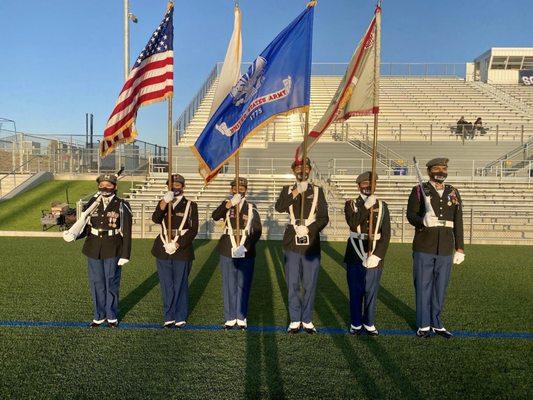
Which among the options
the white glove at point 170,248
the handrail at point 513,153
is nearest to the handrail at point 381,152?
the handrail at point 513,153

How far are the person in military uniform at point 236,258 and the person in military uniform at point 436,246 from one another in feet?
5.96

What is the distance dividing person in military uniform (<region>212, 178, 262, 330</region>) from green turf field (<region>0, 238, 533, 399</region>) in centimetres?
30

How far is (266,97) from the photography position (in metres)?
4.85

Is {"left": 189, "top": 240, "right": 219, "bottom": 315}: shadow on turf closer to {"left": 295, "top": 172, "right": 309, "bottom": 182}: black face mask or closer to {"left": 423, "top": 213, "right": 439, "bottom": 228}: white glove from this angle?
{"left": 295, "top": 172, "right": 309, "bottom": 182}: black face mask

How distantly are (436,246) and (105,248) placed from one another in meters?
3.61

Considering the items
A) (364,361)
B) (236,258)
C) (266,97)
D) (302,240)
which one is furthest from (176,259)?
(364,361)

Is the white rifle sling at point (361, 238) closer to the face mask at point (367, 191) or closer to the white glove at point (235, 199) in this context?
the face mask at point (367, 191)

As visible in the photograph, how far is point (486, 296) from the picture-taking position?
6.95 metres

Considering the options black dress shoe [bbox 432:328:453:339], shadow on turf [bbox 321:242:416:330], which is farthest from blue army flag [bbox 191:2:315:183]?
shadow on turf [bbox 321:242:416:330]

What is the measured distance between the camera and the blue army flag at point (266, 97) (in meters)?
4.85

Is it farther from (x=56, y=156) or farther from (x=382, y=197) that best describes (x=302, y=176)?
(x=56, y=156)

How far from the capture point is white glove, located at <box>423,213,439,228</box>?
4.82 metres

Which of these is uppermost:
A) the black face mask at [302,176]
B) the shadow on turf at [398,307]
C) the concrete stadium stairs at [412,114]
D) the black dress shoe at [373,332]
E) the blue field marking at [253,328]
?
the concrete stadium stairs at [412,114]

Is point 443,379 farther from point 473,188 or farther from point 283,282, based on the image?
point 473,188
